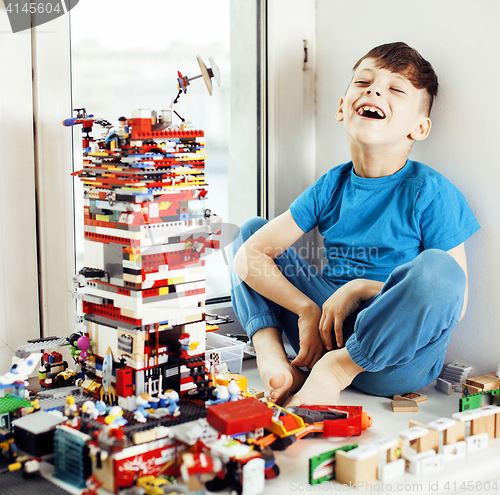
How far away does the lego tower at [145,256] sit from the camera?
0.89 metres

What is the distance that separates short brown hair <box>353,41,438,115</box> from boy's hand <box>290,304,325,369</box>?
1.68 ft

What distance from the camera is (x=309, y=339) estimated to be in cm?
118

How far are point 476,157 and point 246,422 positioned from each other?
0.77 m

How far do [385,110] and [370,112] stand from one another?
0.12ft

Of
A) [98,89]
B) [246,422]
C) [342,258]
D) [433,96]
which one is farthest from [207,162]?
[246,422]

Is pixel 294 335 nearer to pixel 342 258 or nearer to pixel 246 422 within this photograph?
pixel 342 258

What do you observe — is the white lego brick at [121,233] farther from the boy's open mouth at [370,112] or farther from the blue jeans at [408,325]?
the boy's open mouth at [370,112]

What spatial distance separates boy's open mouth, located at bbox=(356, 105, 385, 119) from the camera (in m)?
1.18

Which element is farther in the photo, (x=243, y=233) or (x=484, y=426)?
(x=243, y=233)

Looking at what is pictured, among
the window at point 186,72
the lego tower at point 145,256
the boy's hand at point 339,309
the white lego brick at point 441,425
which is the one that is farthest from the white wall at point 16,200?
the white lego brick at point 441,425

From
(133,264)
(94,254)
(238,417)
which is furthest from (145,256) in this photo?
(238,417)

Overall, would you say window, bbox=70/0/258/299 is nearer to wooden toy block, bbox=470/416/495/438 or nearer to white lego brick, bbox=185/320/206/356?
white lego brick, bbox=185/320/206/356

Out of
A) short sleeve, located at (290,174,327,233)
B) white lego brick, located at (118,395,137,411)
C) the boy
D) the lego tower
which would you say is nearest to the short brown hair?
the boy

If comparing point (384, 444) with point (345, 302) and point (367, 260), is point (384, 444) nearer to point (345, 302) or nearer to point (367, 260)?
point (345, 302)
